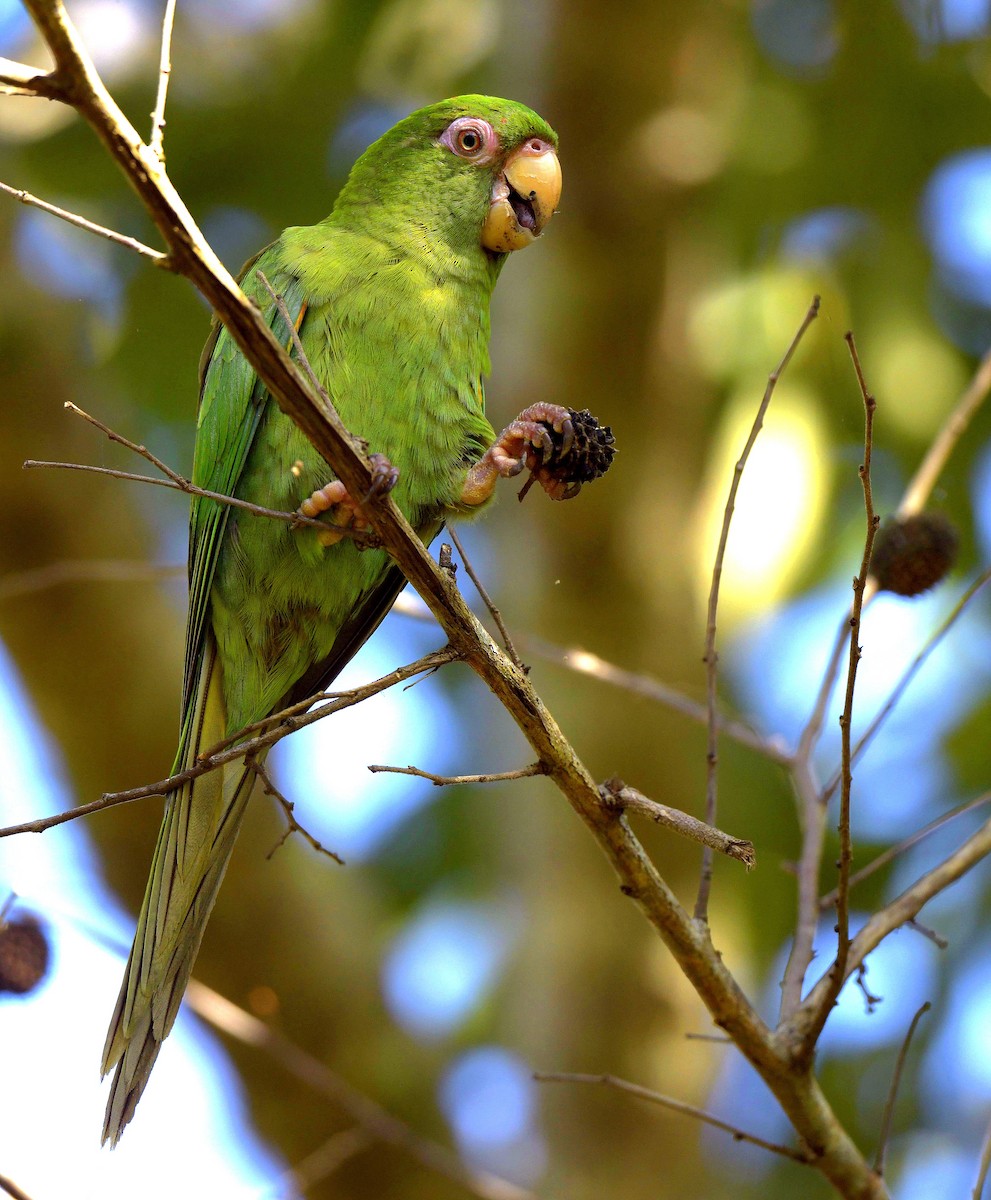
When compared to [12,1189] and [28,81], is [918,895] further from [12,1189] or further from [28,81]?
[28,81]

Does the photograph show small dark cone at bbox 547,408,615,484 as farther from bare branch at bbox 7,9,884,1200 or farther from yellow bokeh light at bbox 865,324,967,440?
yellow bokeh light at bbox 865,324,967,440

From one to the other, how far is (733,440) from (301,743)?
2365mm

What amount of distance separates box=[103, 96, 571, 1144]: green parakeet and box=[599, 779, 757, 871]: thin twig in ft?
2.71

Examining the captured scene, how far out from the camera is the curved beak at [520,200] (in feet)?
10.5

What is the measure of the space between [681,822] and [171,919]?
Result: 145cm

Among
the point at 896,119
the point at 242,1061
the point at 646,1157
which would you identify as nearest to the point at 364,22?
the point at 896,119

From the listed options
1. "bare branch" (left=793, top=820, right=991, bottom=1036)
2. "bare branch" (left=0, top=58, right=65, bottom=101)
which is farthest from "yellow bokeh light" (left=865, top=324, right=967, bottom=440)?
"bare branch" (left=0, top=58, right=65, bottom=101)

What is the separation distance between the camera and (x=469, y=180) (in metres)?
3.21

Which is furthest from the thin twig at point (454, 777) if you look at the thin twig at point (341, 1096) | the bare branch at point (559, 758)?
the thin twig at point (341, 1096)

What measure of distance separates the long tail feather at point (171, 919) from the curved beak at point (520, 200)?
160 centimetres

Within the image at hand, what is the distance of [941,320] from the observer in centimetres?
608

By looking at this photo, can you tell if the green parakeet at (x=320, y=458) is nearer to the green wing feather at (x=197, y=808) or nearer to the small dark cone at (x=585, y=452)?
the green wing feather at (x=197, y=808)

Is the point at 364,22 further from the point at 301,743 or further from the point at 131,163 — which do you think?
the point at 131,163

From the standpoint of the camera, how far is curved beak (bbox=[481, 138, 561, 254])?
3213 millimetres
